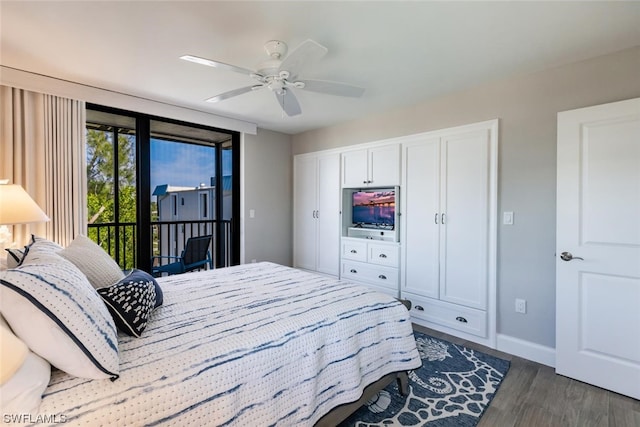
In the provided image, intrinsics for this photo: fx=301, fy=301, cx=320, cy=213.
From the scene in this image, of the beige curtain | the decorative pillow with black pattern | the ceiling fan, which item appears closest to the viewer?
the decorative pillow with black pattern

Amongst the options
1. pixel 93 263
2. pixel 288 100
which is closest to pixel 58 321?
pixel 93 263

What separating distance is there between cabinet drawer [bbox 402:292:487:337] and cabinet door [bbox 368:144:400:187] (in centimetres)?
135

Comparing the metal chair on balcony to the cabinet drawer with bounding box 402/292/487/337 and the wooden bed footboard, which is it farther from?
the wooden bed footboard

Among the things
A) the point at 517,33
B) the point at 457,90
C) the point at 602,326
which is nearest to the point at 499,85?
the point at 457,90

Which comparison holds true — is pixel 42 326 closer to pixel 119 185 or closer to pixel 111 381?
pixel 111 381

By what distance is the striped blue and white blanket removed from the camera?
1046 millimetres

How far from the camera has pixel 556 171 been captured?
2.47 metres

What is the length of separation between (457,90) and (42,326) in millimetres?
3455

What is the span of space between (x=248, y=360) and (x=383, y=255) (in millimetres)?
2639

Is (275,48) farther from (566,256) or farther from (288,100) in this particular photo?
(566,256)

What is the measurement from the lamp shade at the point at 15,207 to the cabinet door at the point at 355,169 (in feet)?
10.3

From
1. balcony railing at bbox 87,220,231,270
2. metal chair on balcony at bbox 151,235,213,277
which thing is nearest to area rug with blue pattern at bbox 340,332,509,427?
metal chair on balcony at bbox 151,235,213,277

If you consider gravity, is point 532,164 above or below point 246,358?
above

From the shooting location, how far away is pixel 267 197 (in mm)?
4660
